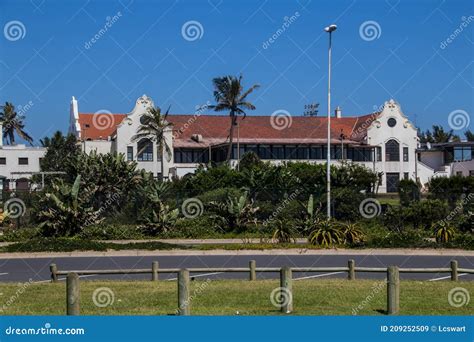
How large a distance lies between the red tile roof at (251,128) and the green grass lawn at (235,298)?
58774mm

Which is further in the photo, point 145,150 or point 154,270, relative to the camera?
point 145,150

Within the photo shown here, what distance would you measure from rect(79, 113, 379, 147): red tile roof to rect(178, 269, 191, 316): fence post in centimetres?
6255

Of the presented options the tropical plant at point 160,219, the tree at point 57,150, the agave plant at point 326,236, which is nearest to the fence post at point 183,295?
the agave plant at point 326,236

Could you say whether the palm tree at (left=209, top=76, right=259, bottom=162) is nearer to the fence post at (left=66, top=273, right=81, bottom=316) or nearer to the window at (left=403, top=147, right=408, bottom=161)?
the window at (left=403, top=147, right=408, bottom=161)

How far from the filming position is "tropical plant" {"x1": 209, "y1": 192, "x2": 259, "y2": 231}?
33.5 m

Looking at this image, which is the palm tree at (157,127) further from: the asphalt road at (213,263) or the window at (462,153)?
the asphalt road at (213,263)

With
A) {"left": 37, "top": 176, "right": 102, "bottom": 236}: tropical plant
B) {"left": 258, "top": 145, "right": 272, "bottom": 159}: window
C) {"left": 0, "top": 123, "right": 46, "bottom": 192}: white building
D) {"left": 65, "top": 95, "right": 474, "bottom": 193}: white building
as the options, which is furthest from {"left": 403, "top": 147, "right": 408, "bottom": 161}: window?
{"left": 37, "top": 176, "right": 102, "bottom": 236}: tropical plant

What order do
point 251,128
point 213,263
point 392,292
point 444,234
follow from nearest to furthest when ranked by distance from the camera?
point 392,292
point 213,263
point 444,234
point 251,128

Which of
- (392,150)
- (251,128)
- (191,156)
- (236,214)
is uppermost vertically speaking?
(251,128)

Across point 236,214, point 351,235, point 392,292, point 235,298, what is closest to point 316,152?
point 236,214

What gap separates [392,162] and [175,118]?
77.3 ft

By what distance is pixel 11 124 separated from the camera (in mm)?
87875

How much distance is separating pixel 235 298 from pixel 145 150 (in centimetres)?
6065

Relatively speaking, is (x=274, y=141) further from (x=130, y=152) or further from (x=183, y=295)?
(x=183, y=295)
